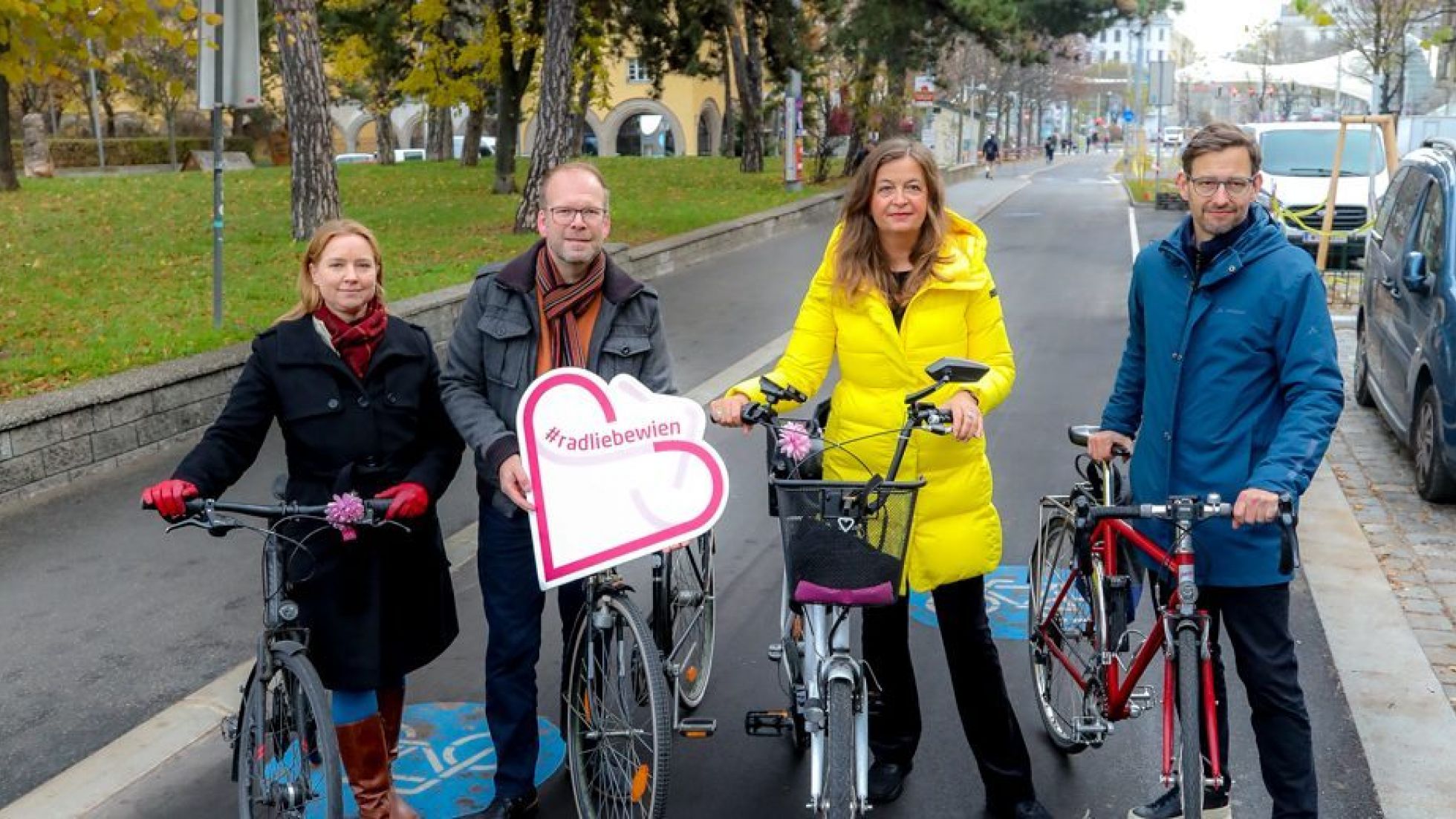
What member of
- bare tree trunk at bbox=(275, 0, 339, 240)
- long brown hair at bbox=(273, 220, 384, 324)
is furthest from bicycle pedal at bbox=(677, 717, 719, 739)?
bare tree trunk at bbox=(275, 0, 339, 240)

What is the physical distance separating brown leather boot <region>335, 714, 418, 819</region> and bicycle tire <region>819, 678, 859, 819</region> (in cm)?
133

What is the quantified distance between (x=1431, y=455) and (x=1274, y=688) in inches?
197

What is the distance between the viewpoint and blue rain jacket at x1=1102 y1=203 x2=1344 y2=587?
11.8ft

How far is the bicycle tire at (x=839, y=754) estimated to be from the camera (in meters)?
3.54

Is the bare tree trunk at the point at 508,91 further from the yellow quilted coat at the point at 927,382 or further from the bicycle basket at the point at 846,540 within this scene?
the bicycle basket at the point at 846,540

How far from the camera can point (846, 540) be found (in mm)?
3523

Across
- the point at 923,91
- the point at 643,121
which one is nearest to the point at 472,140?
the point at 923,91

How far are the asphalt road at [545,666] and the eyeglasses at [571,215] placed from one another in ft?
5.94

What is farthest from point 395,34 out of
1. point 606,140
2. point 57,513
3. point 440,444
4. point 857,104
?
point 606,140

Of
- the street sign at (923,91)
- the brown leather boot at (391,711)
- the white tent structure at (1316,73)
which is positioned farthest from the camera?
the white tent structure at (1316,73)

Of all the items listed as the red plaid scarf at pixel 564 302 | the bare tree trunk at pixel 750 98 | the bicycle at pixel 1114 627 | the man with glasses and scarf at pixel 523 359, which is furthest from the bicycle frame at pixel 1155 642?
the bare tree trunk at pixel 750 98

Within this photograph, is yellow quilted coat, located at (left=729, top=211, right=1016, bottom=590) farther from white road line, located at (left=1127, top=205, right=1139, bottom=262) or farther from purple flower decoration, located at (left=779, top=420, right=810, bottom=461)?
white road line, located at (left=1127, top=205, right=1139, bottom=262)

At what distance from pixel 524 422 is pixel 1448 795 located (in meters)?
3.08

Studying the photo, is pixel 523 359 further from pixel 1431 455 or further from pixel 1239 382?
pixel 1431 455
